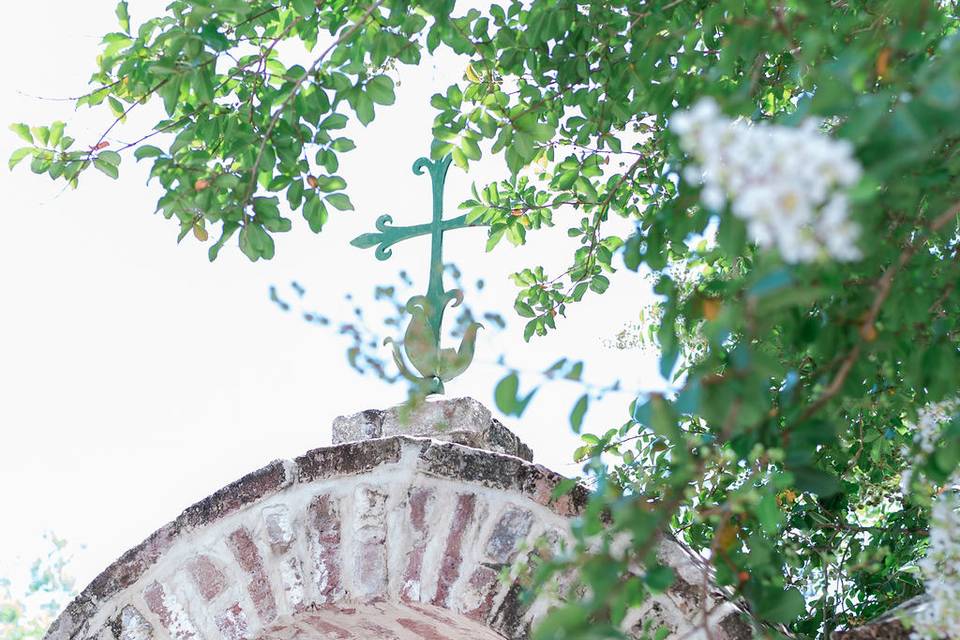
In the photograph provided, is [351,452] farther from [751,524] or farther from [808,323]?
[808,323]

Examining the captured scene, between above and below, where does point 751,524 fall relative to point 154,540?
above

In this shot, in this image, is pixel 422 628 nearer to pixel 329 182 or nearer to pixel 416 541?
pixel 416 541

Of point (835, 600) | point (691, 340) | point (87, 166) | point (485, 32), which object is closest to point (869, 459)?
point (835, 600)

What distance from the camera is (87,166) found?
8.42ft

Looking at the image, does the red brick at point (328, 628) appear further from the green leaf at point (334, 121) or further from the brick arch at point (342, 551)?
the green leaf at point (334, 121)

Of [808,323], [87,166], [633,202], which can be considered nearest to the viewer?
[808,323]

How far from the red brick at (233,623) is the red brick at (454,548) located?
413mm

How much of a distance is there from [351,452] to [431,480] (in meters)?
0.19

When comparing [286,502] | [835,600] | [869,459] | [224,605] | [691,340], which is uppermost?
[691,340]

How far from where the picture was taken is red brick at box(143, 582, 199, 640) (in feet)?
7.74

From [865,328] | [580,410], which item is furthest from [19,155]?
[865,328]

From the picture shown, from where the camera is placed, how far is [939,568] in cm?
162

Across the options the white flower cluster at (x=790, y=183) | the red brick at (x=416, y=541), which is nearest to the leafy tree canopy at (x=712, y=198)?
the white flower cluster at (x=790, y=183)

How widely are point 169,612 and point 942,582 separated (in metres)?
1.55
